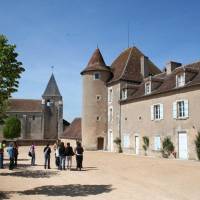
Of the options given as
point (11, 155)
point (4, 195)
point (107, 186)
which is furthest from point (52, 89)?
point (4, 195)

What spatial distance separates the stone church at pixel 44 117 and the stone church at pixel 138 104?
98.3ft

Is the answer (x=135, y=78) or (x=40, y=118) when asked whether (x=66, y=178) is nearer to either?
(x=135, y=78)

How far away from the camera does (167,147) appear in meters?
23.4

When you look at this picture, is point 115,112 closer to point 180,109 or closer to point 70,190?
point 180,109

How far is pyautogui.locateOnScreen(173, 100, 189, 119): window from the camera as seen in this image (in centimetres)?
2192

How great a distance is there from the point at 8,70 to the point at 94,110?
23.3 metres

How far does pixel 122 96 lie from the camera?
3056 centimetres

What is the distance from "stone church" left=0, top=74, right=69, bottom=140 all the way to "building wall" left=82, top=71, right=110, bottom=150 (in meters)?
30.3

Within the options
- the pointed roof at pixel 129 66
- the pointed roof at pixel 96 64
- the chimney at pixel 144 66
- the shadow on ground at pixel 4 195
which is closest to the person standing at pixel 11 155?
the shadow on ground at pixel 4 195

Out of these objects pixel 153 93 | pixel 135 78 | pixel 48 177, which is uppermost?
pixel 135 78

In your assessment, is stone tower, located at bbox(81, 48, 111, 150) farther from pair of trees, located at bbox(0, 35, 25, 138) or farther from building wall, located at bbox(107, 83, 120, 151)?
pair of trees, located at bbox(0, 35, 25, 138)

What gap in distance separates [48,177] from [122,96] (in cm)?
1857

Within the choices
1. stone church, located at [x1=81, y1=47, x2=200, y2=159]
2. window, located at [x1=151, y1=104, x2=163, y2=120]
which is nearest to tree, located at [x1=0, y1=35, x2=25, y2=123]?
stone church, located at [x1=81, y1=47, x2=200, y2=159]

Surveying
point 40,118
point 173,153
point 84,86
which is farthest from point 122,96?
point 40,118
